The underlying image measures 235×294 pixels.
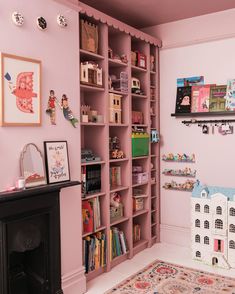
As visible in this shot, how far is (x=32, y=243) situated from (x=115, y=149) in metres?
1.39

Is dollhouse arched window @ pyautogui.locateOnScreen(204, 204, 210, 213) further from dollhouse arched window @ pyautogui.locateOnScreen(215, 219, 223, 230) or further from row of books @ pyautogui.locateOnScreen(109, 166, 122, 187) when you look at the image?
row of books @ pyautogui.locateOnScreen(109, 166, 122, 187)

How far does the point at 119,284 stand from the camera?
295 cm

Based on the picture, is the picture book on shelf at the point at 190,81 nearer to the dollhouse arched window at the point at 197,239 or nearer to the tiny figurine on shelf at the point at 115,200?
the tiny figurine on shelf at the point at 115,200

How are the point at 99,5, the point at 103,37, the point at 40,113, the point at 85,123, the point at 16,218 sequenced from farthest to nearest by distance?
the point at 99,5 < the point at 103,37 < the point at 85,123 < the point at 40,113 < the point at 16,218

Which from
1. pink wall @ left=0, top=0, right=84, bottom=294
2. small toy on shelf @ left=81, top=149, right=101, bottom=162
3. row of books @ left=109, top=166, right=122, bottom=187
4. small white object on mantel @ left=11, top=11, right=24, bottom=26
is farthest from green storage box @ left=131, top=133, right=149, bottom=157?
small white object on mantel @ left=11, top=11, right=24, bottom=26

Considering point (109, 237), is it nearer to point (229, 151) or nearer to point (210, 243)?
point (210, 243)

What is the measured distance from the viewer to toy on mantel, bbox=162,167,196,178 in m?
3.84

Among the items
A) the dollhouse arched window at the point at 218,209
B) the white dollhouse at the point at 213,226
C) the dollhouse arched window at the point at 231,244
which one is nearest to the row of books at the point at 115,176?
the white dollhouse at the point at 213,226

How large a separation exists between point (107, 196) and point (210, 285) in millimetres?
1240

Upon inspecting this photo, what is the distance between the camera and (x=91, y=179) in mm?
3084

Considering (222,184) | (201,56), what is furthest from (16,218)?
(201,56)


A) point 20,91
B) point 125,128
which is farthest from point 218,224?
point 20,91

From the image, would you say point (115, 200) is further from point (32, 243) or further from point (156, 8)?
point (156, 8)

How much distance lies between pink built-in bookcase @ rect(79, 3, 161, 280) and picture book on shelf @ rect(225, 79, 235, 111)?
0.87 metres
